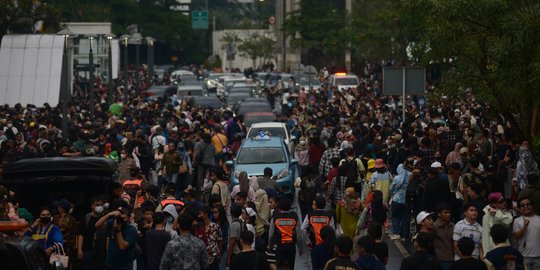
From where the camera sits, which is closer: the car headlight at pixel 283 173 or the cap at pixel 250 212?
the cap at pixel 250 212

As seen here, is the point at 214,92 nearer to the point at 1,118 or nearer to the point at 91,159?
the point at 1,118

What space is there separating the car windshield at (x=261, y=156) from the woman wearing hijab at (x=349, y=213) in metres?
9.98

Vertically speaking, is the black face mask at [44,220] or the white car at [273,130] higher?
the black face mask at [44,220]

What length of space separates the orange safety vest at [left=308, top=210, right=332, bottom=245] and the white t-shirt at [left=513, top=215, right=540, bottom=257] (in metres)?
2.42

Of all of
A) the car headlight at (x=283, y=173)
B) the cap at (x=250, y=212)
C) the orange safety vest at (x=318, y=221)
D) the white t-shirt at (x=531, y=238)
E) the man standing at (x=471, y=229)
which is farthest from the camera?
the car headlight at (x=283, y=173)

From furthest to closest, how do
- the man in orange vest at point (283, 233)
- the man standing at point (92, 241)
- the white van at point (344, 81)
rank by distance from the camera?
the white van at point (344, 81), the man in orange vest at point (283, 233), the man standing at point (92, 241)

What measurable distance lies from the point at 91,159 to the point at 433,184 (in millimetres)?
5138

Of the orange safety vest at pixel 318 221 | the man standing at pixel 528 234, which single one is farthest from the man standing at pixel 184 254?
the man standing at pixel 528 234

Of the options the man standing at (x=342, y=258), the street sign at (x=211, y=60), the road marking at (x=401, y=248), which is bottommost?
the street sign at (x=211, y=60)

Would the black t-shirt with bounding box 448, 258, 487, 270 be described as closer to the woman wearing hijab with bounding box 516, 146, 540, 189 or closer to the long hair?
the long hair

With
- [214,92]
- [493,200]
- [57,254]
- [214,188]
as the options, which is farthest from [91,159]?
[214,92]

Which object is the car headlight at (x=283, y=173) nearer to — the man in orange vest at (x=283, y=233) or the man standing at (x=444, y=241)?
the man in orange vest at (x=283, y=233)

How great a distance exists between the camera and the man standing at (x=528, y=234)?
55.4 feet

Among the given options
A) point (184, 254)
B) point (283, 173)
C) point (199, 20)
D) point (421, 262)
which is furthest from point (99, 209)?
point (199, 20)
